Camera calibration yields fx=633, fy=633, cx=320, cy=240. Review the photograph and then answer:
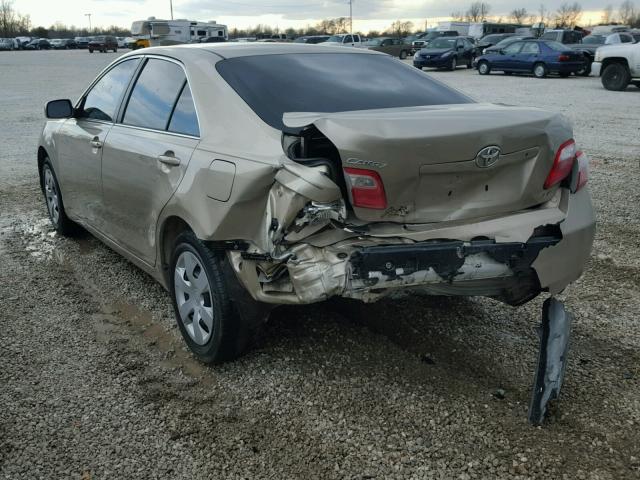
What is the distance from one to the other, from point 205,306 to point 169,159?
82 cm

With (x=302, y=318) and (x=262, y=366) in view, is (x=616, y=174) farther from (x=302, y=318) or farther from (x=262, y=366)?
(x=262, y=366)

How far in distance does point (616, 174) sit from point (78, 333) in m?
6.88

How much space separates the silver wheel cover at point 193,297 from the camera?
10.9 feet

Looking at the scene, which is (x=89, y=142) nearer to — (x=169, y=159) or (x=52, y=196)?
(x=169, y=159)

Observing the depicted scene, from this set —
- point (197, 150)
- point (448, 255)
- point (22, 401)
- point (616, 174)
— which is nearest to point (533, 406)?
point (448, 255)

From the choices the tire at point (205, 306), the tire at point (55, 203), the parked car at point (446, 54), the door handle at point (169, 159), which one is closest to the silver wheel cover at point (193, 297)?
the tire at point (205, 306)

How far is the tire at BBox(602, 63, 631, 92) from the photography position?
18.8 metres

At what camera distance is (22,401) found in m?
3.13

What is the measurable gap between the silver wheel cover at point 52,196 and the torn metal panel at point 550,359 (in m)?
4.24

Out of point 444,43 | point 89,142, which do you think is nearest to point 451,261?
point 89,142

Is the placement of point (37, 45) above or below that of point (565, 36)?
above

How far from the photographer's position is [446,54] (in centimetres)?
2959

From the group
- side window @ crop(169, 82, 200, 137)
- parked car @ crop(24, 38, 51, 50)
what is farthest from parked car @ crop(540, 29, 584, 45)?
parked car @ crop(24, 38, 51, 50)

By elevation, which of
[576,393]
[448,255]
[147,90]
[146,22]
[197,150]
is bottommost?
[576,393]
